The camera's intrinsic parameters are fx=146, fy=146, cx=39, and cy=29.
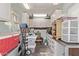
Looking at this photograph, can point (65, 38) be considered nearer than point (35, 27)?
Yes

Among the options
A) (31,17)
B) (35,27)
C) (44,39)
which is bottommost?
(44,39)

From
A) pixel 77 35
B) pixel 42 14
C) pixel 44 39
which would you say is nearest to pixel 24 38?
pixel 77 35


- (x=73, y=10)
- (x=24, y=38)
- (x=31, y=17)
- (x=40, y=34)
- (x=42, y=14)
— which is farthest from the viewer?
(x=42, y=14)

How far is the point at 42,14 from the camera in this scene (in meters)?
10.5

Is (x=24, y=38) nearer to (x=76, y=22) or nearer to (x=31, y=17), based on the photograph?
(x=76, y=22)

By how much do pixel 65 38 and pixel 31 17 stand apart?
13.9ft

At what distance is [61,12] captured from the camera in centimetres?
843

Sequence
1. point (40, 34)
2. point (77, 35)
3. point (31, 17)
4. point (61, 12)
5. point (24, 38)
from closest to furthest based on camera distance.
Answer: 1. point (77, 35)
2. point (24, 38)
3. point (61, 12)
4. point (40, 34)
5. point (31, 17)

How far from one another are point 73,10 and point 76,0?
545 centimetres

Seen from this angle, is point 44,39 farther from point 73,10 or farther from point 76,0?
point 76,0

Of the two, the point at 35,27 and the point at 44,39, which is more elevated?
the point at 35,27

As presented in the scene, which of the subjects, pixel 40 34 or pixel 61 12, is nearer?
pixel 61 12

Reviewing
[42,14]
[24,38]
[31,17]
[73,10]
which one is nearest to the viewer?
[24,38]

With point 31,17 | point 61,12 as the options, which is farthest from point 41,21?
point 61,12
